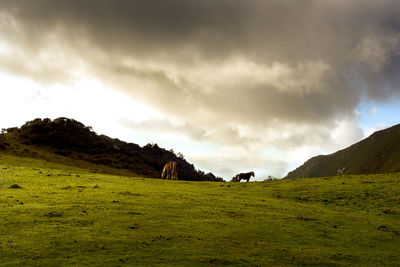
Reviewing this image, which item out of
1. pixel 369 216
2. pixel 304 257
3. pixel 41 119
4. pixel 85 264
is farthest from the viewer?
pixel 41 119

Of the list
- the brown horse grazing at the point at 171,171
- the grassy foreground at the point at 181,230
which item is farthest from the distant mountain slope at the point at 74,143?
the grassy foreground at the point at 181,230

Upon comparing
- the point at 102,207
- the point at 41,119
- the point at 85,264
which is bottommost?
the point at 85,264

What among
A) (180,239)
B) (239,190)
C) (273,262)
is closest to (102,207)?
(180,239)

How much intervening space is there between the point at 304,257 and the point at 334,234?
5842mm

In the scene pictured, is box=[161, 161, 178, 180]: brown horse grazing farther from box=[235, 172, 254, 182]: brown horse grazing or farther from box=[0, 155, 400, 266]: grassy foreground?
box=[0, 155, 400, 266]: grassy foreground

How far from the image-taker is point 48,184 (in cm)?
3262

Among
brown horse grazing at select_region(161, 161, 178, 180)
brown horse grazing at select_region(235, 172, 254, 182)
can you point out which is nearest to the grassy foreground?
brown horse grazing at select_region(161, 161, 178, 180)

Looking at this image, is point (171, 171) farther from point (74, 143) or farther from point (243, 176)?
point (74, 143)

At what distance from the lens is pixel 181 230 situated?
18.2 meters

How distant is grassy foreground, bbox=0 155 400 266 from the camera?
14.1 meters

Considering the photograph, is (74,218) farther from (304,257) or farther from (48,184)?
(48,184)

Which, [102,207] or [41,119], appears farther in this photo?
[41,119]

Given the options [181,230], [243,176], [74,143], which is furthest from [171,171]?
[74,143]

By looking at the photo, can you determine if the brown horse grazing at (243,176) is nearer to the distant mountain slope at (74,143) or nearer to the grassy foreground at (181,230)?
the grassy foreground at (181,230)
